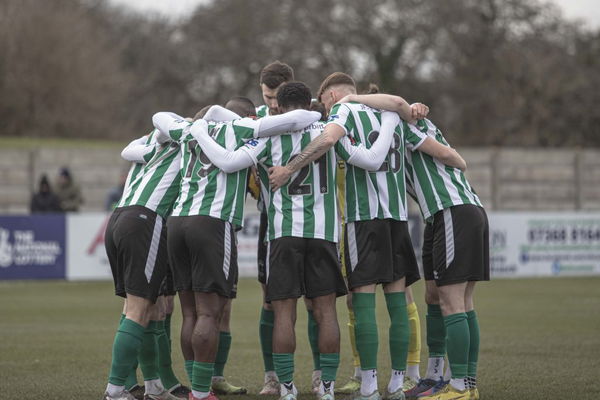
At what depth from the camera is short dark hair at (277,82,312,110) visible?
688 cm

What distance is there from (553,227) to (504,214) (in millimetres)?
1118

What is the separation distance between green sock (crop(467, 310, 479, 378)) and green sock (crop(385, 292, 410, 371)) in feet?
1.47

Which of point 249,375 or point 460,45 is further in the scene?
point 460,45

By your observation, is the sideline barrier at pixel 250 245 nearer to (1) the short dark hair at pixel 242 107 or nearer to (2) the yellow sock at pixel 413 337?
(2) the yellow sock at pixel 413 337

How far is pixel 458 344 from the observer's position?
6973 mm

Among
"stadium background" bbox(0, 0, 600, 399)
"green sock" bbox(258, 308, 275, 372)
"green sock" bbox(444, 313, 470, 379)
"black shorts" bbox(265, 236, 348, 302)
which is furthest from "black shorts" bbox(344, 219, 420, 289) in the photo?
"stadium background" bbox(0, 0, 600, 399)

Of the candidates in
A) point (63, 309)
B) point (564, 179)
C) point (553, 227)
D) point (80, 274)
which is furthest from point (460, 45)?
point (63, 309)

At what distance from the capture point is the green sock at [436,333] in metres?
7.61

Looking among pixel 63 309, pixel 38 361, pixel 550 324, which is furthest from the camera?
pixel 63 309

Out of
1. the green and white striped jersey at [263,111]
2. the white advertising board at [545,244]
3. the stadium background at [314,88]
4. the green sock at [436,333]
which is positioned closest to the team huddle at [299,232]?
the green sock at [436,333]

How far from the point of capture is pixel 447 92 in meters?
40.5

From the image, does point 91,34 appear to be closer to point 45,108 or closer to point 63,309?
point 45,108

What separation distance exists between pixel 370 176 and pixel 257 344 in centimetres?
418

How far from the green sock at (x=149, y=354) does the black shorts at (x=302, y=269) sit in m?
0.97
